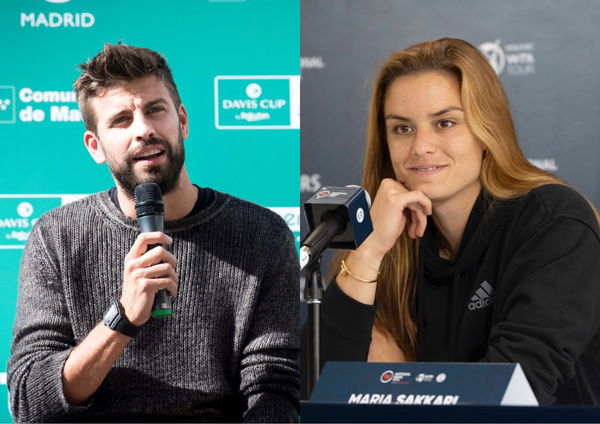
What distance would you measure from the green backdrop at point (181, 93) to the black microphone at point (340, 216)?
1.11 ft

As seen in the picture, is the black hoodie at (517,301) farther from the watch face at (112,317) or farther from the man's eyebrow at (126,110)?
the man's eyebrow at (126,110)

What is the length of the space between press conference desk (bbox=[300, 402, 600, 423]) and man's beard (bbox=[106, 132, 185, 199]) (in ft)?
2.30

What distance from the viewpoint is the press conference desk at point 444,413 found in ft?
4.41

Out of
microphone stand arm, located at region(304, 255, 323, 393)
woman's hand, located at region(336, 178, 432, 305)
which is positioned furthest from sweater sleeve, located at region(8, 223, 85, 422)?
woman's hand, located at region(336, 178, 432, 305)

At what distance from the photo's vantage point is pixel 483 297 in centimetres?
175

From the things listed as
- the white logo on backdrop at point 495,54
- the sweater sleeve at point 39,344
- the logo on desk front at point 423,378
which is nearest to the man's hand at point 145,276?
the sweater sleeve at point 39,344

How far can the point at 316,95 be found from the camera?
1.87 meters

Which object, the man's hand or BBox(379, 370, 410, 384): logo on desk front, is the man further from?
BBox(379, 370, 410, 384): logo on desk front

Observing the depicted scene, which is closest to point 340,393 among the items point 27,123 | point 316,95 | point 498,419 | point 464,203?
point 498,419

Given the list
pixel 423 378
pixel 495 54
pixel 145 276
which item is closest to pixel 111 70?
pixel 145 276

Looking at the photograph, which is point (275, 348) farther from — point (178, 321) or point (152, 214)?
point (152, 214)

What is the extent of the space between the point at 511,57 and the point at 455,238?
468 millimetres

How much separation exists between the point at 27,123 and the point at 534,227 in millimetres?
1298

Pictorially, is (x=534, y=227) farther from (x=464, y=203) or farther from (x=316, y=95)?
→ (x=316, y=95)
